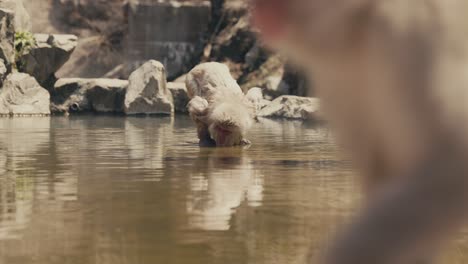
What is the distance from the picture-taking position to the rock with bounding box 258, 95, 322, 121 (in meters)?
15.8

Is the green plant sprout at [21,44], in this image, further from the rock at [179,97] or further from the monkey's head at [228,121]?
the monkey's head at [228,121]

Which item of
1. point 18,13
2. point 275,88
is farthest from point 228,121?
point 18,13

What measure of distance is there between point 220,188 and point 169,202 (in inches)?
28.0

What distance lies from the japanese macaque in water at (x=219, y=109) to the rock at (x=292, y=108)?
646 centimetres

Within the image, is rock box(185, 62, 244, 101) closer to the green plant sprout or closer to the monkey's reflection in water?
the monkey's reflection in water

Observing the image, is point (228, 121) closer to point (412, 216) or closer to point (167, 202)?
point (167, 202)

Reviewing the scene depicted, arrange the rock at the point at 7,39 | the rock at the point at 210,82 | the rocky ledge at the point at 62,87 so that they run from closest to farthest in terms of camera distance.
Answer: the rock at the point at 210,82 < the rocky ledge at the point at 62,87 < the rock at the point at 7,39

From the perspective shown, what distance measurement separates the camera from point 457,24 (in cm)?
147

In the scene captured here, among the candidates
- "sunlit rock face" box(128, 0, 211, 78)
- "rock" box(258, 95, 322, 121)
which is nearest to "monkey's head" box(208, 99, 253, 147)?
"rock" box(258, 95, 322, 121)

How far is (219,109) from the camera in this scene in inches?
336

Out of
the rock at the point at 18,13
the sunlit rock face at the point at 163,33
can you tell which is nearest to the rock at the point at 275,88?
the sunlit rock face at the point at 163,33

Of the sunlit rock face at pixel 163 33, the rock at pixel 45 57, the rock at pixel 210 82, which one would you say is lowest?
the rock at pixel 210 82

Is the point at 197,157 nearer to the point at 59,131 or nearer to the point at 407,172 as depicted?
the point at 59,131

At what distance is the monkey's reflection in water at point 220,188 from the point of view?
173 inches
